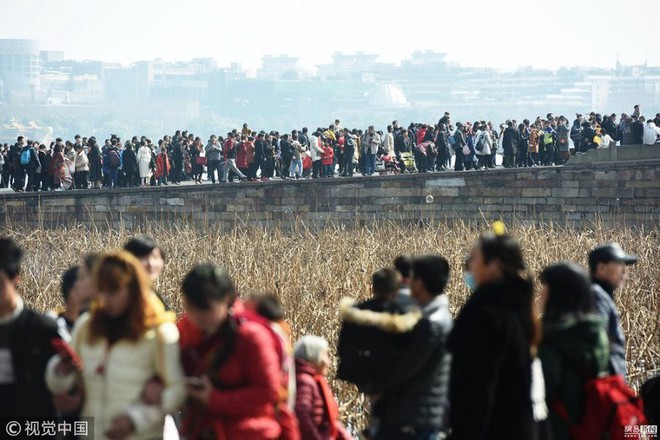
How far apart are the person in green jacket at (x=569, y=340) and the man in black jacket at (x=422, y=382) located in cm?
51

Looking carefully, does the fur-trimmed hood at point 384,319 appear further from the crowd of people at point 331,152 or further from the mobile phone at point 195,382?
the crowd of people at point 331,152

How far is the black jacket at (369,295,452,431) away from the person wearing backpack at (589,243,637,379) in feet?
2.40

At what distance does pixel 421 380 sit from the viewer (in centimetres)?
627

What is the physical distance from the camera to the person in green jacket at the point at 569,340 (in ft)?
19.2

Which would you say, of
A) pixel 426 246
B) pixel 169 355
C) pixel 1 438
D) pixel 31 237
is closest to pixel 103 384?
pixel 169 355

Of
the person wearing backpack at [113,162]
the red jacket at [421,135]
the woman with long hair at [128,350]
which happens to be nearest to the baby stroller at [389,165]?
the red jacket at [421,135]

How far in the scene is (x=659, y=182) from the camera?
28000 mm

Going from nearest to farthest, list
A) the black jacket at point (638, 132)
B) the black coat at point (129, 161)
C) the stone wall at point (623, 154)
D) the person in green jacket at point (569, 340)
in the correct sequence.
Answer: the person in green jacket at point (569, 340) < the stone wall at point (623, 154) < the black jacket at point (638, 132) < the black coat at point (129, 161)

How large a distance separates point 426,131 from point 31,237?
9.83 m

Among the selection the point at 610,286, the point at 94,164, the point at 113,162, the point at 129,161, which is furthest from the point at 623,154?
the point at 610,286

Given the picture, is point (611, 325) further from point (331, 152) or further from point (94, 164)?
point (94, 164)

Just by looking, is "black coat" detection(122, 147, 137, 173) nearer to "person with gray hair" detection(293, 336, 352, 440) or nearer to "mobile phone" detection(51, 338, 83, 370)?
"person with gray hair" detection(293, 336, 352, 440)

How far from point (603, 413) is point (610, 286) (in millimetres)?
1020

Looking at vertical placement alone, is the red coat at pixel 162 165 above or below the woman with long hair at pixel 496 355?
below
